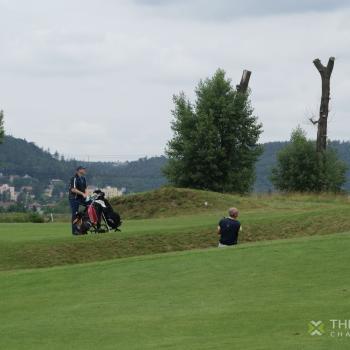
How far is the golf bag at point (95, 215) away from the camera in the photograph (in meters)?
28.2

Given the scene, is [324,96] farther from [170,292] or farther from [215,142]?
[170,292]

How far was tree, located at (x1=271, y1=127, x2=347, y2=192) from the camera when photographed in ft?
216

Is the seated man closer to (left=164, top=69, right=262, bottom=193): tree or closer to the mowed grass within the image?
the mowed grass

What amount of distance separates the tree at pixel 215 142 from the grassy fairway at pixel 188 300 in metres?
37.5

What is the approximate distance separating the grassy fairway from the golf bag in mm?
6933

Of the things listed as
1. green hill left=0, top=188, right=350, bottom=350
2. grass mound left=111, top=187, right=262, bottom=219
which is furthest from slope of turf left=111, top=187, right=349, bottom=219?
green hill left=0, top=188, right=350, bottom=350

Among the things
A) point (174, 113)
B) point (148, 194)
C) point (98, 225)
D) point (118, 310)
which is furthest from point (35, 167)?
point (118, 310)

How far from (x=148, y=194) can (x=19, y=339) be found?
104ft

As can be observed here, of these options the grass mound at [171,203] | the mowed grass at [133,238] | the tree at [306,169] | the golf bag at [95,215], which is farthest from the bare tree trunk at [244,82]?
the golf bag at [95,215]

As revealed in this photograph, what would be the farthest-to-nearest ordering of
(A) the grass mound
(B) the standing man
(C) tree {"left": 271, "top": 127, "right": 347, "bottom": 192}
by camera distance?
(C) tree {"left": 271, "top": 127, "right": 347, "bottom": 192} < (A) the grass mound < (B) the standing man

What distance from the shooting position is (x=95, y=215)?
93.3ft

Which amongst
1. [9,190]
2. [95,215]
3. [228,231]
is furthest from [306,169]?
[9,190]

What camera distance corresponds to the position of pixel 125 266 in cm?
2030

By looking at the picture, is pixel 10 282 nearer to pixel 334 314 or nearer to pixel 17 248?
pixel 17 248
